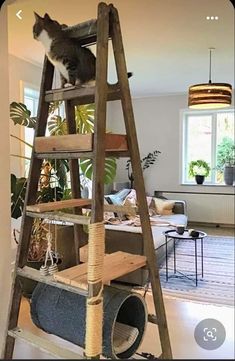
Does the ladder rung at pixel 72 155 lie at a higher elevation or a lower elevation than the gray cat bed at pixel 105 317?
higher

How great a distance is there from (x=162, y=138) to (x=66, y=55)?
4420mm

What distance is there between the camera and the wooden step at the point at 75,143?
43.2 inches

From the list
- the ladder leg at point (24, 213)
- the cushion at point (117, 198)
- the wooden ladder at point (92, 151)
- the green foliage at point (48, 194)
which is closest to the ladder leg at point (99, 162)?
the wooden ladder at point (92, 151)

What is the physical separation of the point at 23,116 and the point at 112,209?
1213 mm

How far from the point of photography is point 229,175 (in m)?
4.78

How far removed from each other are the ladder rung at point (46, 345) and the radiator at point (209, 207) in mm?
4211

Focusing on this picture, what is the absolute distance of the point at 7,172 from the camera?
1515mm

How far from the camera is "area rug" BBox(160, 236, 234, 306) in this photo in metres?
2.72

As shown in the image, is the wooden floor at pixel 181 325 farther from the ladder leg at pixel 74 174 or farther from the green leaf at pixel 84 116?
the green leaf at pixel 84 116

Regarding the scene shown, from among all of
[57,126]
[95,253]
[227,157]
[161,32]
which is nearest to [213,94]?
[161,32]

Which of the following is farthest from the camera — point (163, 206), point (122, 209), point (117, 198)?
point (163, 206)

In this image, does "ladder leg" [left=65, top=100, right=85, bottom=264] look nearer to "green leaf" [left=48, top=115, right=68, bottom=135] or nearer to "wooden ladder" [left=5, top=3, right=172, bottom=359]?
"wooden ladder" [left=5, top=3, right=172, bottom=359]

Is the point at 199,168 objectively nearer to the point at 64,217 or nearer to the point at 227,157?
the point at 227,157

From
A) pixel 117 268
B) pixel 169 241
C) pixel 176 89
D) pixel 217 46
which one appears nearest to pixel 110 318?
pixel 117 268
